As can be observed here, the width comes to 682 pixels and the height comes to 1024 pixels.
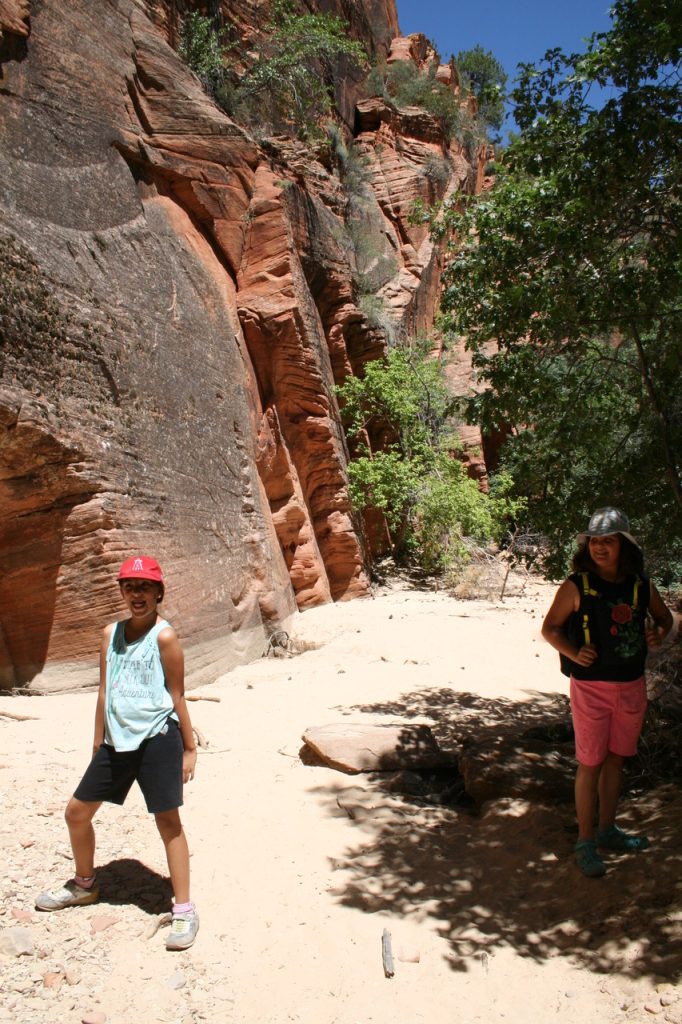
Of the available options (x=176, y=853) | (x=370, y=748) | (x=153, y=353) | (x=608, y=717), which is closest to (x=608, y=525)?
(x=608, y=717)

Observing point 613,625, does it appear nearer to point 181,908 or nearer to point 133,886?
point 181,908

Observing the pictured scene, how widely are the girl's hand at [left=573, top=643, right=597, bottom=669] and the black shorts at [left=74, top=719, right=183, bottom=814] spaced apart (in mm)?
1852

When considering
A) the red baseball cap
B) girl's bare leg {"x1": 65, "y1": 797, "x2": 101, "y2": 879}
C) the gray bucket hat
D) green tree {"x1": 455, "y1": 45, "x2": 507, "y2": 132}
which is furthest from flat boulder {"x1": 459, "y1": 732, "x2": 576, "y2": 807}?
green tree {"x1": 455, "y1": 45, "x2": 507, "y2": 132}

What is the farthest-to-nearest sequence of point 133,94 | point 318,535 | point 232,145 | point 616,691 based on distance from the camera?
point 318,535
point 232,145
point 133,94
point 616,691

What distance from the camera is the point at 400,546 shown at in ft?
57.2

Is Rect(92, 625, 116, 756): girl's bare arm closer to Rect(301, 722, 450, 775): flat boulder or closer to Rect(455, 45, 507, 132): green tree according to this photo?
Rect(301, 722, 450, 775): flat boulder

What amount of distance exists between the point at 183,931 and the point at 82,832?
58 centimetres

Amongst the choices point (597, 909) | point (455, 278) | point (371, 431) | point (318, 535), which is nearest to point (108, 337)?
point (455, 278)

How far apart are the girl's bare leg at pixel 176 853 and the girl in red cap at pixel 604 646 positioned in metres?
1.82

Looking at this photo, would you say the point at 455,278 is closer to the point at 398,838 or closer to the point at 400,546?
the point at 398,838

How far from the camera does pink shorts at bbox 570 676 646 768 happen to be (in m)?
3.31

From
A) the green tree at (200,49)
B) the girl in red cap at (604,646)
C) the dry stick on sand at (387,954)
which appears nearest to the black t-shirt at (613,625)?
the girl in red cap at (604,646)

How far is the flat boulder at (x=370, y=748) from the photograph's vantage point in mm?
5023

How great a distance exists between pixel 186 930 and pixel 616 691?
214 cm
